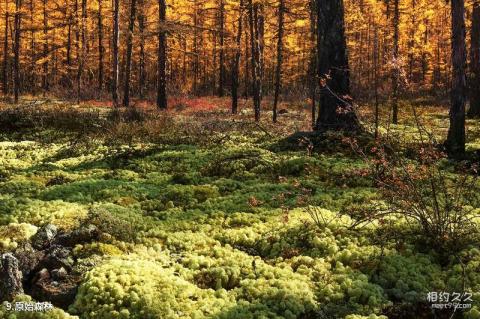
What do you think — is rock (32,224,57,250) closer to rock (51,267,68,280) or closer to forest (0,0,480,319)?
forest (0,0,480,319)

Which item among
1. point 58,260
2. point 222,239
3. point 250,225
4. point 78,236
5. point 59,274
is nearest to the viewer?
point 59,274

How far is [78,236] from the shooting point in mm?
5449

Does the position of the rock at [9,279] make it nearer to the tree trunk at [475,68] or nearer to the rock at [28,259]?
the rock at [28,259]

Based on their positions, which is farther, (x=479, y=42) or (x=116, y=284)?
(x=479, y=42)

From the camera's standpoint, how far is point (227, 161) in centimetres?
1011

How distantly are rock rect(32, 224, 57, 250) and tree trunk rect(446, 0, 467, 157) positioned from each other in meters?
9.61

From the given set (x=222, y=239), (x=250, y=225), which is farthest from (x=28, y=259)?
(x=250, y=225)

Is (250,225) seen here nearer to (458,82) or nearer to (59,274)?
(59,274)

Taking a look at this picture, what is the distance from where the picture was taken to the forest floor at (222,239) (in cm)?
435

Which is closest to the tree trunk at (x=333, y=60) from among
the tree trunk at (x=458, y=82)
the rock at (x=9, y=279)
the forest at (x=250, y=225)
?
the forest at (x=250, y=225)

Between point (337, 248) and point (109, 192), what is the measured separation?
4.34 metres

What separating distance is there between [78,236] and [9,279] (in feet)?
3.87

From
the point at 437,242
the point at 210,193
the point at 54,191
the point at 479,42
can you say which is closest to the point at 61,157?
the point at 54,191

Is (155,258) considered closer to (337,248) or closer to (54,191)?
(337,248)
